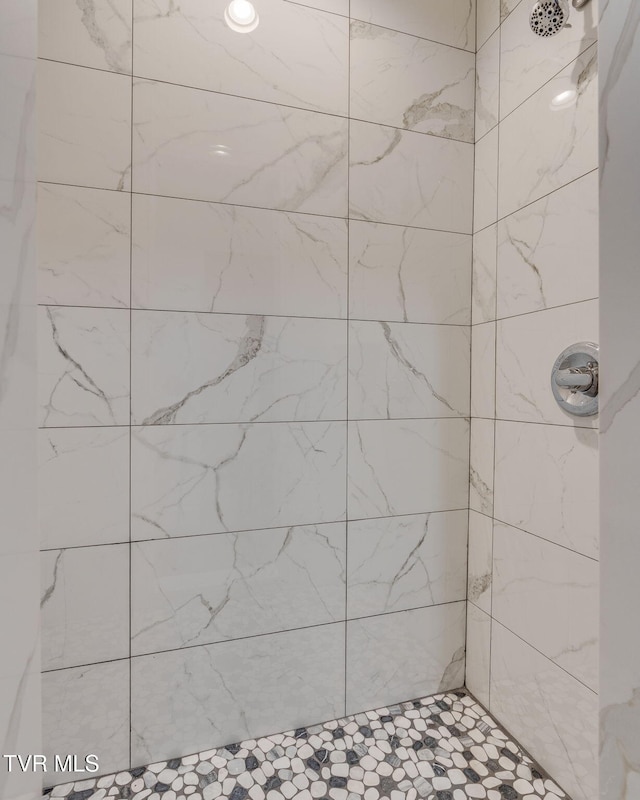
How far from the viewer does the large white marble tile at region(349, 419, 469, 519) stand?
1296 millimetres

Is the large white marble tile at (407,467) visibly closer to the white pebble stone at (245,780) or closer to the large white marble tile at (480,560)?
the large white marble tile at (480,560)

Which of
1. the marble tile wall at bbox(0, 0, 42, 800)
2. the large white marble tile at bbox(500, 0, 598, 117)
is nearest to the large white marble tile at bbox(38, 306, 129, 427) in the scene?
the marble tile wall at bbox(0, 0, 42, 800)

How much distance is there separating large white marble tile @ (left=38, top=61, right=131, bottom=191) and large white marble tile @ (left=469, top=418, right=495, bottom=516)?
1.18m

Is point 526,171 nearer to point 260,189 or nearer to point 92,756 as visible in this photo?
point 260,189

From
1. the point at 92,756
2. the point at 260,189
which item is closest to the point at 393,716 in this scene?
the point at 92,756

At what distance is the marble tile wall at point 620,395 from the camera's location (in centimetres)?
32

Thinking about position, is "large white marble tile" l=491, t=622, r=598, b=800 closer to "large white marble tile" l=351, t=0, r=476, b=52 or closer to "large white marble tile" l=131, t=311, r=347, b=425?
"large white marble tile" l=131, t=311, r=347, b=425

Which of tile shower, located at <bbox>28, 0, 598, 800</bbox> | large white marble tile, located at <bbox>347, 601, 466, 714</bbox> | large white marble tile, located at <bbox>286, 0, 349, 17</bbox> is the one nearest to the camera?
tile shower, located at <bbox>28, 0, 598, 800</bbox>

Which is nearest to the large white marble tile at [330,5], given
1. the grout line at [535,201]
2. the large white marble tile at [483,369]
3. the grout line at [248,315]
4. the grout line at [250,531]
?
the grout line at [535,201]

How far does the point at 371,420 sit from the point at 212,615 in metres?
0.69

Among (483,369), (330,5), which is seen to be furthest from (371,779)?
(330,5)

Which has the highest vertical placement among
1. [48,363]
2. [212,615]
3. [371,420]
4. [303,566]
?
[48,363]

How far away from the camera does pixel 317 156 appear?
1.24 meters

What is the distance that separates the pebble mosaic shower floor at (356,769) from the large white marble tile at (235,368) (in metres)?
0.89
